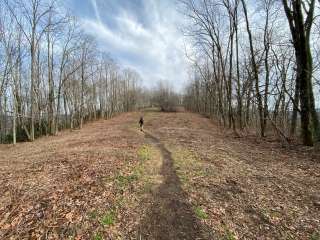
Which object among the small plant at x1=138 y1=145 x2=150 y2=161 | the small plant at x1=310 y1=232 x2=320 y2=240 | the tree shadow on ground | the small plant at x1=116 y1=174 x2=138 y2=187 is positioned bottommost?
the small plant at x1=310 y1=232 x2=320 y2=240

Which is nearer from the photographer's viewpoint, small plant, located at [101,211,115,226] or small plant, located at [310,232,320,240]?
small plant, located at [310,232,320,240]

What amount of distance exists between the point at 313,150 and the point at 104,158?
32.3 feet

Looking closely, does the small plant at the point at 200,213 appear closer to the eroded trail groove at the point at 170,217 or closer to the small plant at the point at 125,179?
the eroded trail groove at the point at 170,217

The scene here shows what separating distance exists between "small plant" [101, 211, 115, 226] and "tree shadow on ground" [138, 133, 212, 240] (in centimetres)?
68

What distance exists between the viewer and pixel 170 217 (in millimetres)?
5012

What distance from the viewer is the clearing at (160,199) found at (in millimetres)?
4582

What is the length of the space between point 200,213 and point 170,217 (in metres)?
0.71

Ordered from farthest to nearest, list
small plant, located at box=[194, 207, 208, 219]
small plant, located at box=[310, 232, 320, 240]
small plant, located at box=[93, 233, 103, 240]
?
small plant, located at box=[194, 207, 208, 219] < small plant, located at box=[93, 233, 103, 240] < small plant, located at box=[310, 232, 320, 240]

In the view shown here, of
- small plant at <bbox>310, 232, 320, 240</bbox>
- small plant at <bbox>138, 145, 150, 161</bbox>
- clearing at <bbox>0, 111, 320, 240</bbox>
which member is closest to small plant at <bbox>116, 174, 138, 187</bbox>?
clearing at <bbox>0, 111, 320, 240</bbox>

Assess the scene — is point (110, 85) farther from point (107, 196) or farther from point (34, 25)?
point (107, 196)

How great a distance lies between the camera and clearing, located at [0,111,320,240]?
15.0 feet

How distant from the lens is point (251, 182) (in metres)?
6.86

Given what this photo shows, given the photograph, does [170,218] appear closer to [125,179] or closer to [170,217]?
[170,217]

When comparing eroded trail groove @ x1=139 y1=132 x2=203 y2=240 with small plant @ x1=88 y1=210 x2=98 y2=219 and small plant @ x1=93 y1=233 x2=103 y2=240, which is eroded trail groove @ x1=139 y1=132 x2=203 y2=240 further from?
small plant @ x1=88 y1=210 x2=98 y2=219
